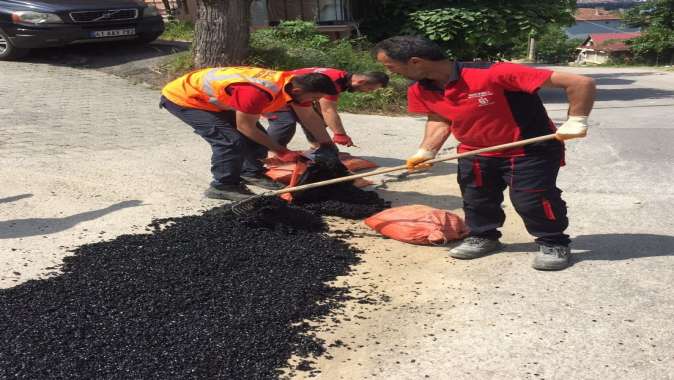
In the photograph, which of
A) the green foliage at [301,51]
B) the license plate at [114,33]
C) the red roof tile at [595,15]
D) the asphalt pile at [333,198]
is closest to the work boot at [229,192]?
the asphalt pile at [333,198]

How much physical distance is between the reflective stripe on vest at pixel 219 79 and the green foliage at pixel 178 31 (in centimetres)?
876

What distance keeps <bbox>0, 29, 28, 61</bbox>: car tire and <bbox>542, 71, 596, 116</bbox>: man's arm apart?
9.74 metres

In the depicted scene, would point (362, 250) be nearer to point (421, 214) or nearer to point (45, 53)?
point (421, 214)

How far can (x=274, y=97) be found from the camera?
480 centimetres

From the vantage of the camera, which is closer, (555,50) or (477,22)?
(477,22)

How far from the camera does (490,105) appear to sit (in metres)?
3.76

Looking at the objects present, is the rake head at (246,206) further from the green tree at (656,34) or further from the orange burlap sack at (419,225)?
the green tree at (656,34)

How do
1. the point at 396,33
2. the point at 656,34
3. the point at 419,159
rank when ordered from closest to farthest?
the point at 419,159, the point at 396,33, the point at 656,34

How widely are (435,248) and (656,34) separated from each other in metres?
38.0

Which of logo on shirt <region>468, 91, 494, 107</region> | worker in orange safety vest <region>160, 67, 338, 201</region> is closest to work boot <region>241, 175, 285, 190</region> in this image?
worker in orange safety vest <region>160, 67, 338, 201</region>

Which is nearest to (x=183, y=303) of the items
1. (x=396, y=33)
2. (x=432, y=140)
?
(x=432, y=140)

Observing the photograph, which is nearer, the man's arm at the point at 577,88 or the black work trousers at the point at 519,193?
the man's arm at the point at 577,88

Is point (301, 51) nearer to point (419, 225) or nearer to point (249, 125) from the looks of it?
point (249, 125)

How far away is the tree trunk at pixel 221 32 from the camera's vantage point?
996 cm
